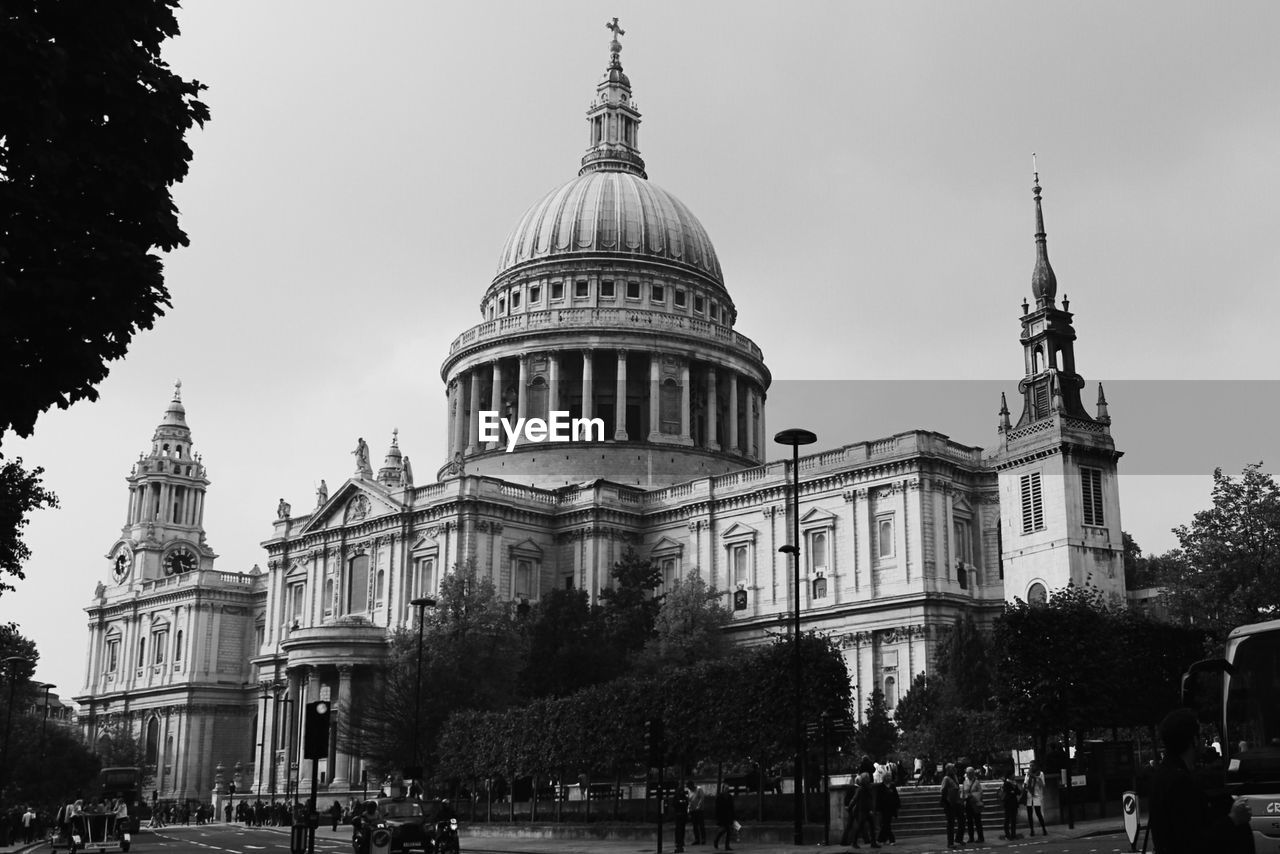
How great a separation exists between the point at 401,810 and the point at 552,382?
7001 centimetres

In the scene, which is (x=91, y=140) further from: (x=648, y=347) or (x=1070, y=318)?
(x=648, y=347)

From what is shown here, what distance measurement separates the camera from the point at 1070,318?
75875 millimetres

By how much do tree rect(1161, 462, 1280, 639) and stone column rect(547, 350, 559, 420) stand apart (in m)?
53.9

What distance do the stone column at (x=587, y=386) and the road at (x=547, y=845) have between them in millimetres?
42017

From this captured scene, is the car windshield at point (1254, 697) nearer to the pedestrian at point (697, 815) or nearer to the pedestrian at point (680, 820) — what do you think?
the pedestrian at point (680, 820)

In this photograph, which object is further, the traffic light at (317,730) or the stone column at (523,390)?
the stone column at (523,390)

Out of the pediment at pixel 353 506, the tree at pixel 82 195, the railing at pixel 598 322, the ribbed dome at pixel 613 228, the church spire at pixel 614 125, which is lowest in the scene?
the tree at pixel 82 195

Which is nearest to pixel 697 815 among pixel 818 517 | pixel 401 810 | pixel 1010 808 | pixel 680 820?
pixel 680 820

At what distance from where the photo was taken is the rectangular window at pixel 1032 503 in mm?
72750

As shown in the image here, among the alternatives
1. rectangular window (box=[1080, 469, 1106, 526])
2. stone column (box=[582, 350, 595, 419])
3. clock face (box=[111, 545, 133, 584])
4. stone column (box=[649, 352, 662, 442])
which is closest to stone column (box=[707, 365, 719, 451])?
stone column (box=[649, 352, 662, 442])

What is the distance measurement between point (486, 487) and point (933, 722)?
38096 millimetres

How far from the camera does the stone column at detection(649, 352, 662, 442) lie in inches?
4109

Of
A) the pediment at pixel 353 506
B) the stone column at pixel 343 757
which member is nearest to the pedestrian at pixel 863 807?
the stone column at pixel 343 757

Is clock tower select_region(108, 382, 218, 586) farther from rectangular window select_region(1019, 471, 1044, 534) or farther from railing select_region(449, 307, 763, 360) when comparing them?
rectangular window select_region(1019, 471, 1044, 534)
